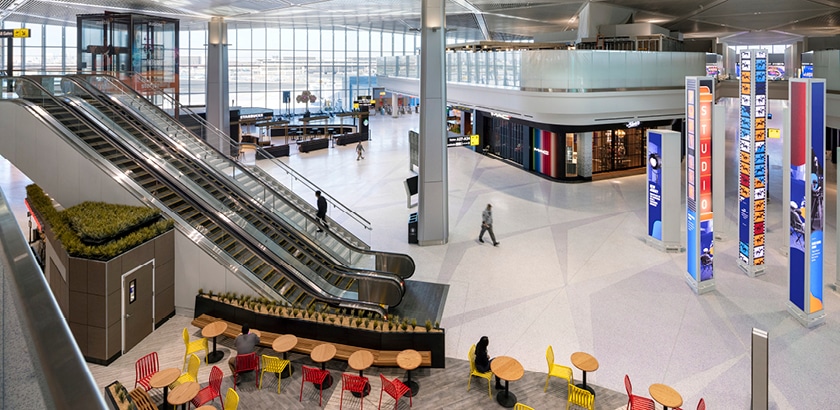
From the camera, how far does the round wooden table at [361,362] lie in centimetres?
864

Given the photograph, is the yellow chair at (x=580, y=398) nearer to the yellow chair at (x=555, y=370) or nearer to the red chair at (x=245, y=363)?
the yellow chair at (x=555, y=370)

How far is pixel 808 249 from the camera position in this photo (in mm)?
10414

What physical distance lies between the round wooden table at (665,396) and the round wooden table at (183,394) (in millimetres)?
6478

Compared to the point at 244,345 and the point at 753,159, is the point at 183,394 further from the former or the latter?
the point at 753,159

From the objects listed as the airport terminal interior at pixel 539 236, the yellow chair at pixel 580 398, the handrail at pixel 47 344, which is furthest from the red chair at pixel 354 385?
the handrail at pixel 47 344

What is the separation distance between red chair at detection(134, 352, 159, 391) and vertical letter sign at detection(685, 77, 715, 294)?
11098 mm

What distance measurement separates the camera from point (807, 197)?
410 inches

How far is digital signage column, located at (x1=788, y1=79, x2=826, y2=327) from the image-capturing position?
10.2 m

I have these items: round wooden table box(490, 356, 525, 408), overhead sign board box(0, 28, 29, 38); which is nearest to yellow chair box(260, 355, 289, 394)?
round wooden table box(490, 356, 525, 408)

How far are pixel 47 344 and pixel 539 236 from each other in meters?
16.7

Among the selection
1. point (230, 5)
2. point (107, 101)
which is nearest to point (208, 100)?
point (230, 5)

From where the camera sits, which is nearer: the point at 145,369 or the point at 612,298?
the point at 145,369

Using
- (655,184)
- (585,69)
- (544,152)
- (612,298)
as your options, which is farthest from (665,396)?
(544,152)

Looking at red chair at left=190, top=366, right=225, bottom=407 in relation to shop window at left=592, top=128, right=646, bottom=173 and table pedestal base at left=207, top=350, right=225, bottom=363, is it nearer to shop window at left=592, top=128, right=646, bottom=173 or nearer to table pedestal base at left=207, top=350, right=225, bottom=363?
table pedestal base at left=207, top=350, right=225, bottom=363
